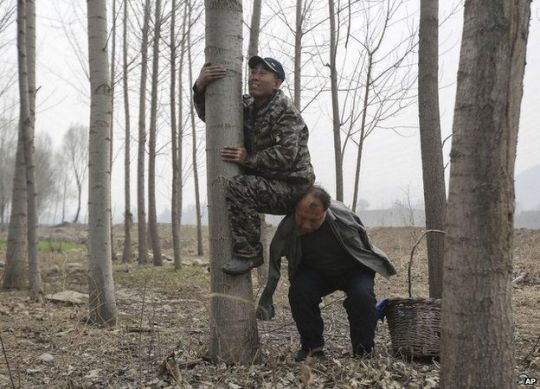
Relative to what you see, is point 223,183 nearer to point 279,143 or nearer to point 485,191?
point 279,143

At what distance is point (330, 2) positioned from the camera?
1029 cm

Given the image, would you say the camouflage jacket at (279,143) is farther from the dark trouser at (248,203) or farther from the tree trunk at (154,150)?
the tree trunk at (154,150)

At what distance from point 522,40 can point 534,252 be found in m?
11.9

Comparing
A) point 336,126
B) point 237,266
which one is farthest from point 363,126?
point 237,266

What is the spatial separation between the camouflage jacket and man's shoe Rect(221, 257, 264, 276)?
0.58 meters

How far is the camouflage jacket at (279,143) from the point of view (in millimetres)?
3387

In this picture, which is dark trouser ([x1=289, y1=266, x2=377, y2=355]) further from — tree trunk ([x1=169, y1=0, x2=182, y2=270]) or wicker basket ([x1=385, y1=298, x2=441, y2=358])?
tree trunk ([x1=169, y1=0, x2=182, y2=270])

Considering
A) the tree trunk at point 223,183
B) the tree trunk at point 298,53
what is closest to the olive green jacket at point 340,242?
the tree trunk at point 223,183

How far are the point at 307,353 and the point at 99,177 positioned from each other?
297 cm

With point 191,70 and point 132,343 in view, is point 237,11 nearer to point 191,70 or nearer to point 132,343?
point 132,343

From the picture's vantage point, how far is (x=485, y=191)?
2.40 meters

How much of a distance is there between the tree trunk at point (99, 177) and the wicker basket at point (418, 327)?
3.19 metres

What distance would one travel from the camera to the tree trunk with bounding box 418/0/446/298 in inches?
209

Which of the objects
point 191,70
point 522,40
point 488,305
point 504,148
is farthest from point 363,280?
point 191,70
